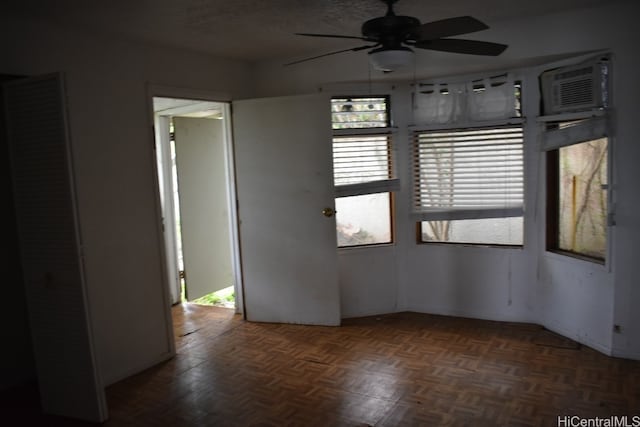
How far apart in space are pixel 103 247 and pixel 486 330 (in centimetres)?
311

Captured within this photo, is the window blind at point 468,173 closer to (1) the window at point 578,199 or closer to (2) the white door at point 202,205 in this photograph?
(1) the window at point 578,199

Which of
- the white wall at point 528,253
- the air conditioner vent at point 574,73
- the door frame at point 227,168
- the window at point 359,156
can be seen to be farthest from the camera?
the window at point 359,156

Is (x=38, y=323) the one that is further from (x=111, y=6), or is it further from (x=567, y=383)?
(x=567, y=383)

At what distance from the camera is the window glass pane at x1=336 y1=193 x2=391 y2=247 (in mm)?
4578

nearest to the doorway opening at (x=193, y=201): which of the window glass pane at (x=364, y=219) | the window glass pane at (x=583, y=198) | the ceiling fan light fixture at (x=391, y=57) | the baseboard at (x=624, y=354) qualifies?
the window glass pane at (x=364, y=219)

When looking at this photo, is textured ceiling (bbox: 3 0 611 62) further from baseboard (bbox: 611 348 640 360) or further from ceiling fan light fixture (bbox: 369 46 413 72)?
baseboard (bbox: 611 348 640 360)

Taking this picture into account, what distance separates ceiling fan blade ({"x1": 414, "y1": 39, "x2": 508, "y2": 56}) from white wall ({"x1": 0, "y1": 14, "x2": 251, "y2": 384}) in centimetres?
213

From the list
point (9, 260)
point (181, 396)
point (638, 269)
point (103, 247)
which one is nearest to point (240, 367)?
point (181, 396)

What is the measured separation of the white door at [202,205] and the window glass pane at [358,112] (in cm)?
140

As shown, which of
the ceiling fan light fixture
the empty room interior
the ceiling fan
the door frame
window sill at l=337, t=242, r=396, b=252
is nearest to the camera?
the ceiling fan

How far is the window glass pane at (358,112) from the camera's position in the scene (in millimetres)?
4438

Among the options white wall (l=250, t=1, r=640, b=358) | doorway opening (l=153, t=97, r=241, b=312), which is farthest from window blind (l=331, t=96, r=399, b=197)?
doorway opening (l=153, t=97, r=241, b=312)

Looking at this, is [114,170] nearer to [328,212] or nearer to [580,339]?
[328,212]

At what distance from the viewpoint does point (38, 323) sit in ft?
9.49
